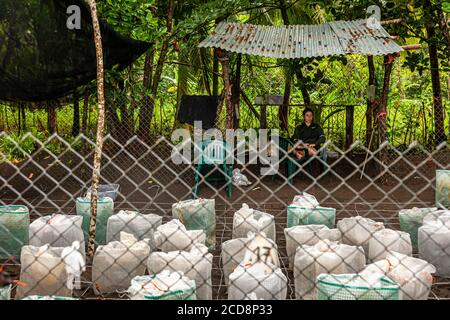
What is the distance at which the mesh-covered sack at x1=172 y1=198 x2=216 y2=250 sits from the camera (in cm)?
543

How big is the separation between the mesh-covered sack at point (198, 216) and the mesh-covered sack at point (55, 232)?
999 millimetres

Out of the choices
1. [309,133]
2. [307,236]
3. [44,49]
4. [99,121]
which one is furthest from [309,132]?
[99,121]

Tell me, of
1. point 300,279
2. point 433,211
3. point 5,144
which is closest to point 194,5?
point 5,144

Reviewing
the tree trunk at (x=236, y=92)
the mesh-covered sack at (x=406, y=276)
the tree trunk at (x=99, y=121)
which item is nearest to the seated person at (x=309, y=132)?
the tree trunk at (x=236, y=92)

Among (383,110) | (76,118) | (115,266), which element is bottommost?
(115,266)

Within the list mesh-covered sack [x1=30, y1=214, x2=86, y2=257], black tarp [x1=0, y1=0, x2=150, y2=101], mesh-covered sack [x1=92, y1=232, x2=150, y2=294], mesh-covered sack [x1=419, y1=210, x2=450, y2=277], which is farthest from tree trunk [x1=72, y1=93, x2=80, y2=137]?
mesh-covered sack [x1=419, y1=210, x2=450, y2=277]

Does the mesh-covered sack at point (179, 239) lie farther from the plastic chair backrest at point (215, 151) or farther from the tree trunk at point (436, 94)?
the tree trunk at point (436, 94)

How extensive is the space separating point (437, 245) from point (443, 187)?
234 cm

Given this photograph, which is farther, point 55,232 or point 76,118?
point 76,118

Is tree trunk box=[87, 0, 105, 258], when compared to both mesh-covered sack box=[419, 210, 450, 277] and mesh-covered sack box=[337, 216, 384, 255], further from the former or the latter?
mesh-covered sack box=[419, 210, 450, 277]

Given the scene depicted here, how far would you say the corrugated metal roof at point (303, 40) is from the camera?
803cm

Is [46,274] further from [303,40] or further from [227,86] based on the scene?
[303,40]

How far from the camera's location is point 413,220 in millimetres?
5434

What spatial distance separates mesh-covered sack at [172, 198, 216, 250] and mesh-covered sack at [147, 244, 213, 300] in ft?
4.74
